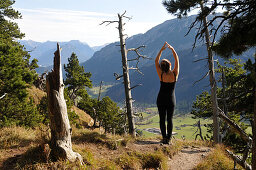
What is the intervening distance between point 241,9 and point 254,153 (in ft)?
11.4

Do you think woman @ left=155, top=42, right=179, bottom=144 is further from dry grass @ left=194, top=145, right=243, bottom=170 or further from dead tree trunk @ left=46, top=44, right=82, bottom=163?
dead tree trunk @ left=46, top=44, right=82, bottom=163

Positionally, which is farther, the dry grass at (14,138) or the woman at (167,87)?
the woman at (167,87)

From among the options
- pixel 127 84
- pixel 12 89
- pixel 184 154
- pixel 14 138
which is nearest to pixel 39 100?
pixel 12 89

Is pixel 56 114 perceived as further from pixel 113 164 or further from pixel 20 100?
pixel 20 100

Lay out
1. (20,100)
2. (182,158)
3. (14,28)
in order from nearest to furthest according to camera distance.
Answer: (182,158) → (20,100) → (14,28)

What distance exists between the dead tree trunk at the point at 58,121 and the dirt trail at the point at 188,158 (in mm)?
3593

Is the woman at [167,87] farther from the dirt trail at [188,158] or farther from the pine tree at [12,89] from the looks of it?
the pine tree at [12,89]

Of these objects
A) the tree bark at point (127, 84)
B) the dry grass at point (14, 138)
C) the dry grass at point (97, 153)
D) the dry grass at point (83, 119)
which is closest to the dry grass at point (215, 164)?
the dry grass at point (97, 153)

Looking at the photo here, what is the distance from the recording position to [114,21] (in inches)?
457

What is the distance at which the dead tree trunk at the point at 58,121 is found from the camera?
5.21 m

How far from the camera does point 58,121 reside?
551 cm

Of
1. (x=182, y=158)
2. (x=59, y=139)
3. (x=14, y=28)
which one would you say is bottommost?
(x=182, y=158)

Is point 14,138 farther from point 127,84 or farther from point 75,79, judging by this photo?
point 75,79

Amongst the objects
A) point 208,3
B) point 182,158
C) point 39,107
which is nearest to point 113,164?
point 182,158
